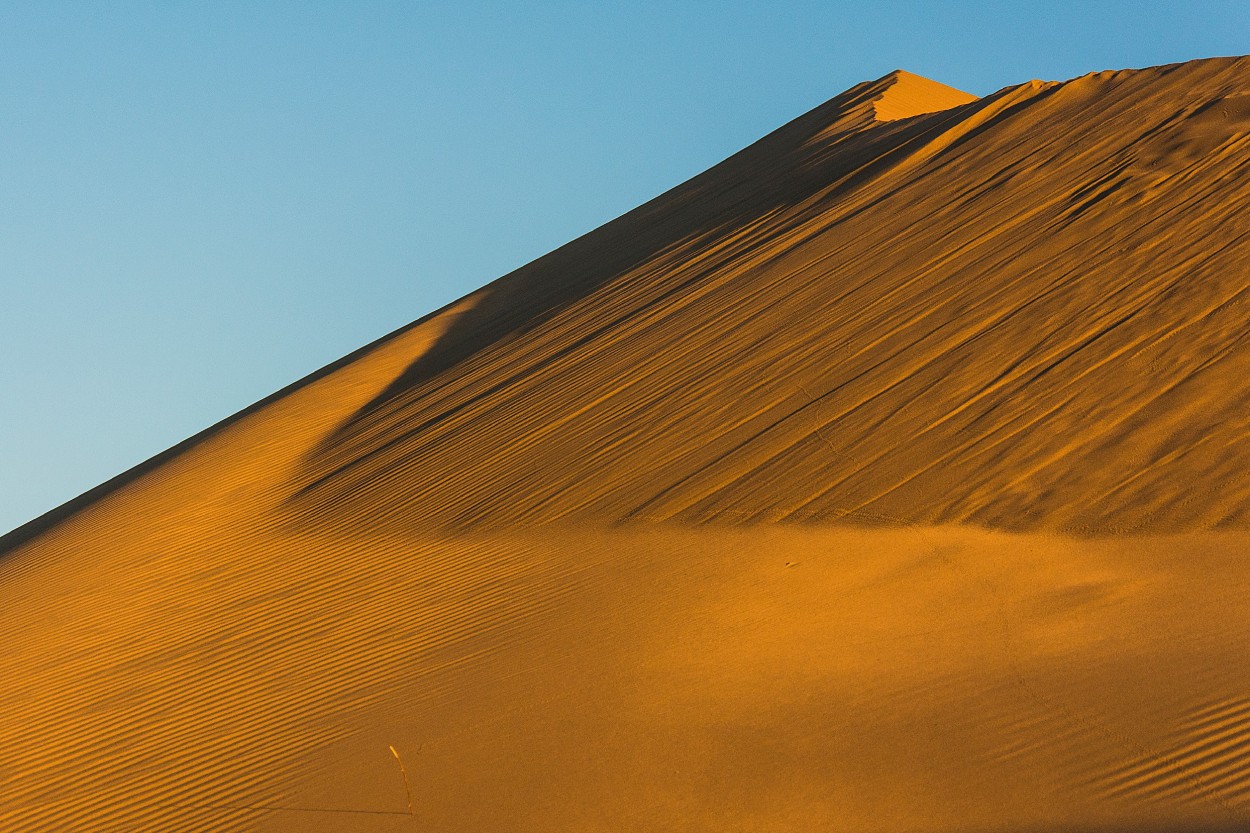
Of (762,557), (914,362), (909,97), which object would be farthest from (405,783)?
(909,97)

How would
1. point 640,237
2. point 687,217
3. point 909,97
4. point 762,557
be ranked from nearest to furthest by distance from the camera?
point 762,557 → point 687,217 → point 640,237 → point 909,97

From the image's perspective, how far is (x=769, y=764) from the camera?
235 inches

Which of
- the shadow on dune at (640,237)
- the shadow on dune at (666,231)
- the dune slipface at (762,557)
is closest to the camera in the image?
the dune slipface at (762,557)

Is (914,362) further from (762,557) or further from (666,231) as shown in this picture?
(666,231)

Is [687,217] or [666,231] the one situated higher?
[687,217]

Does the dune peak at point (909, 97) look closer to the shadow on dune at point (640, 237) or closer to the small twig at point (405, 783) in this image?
the shadow on dune at point (640, 237)

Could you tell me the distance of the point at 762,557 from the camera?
8.39 meters

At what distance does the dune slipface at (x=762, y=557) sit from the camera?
6000mm

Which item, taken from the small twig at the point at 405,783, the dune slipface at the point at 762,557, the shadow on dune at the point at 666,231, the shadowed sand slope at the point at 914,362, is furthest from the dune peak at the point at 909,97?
the small twig at the point at 405,783

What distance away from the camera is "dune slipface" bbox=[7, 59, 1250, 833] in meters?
6.00

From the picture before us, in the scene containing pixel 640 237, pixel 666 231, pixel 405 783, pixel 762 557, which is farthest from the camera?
pixel 640 237

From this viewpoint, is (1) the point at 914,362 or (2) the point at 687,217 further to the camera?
(2) the point at 687,217

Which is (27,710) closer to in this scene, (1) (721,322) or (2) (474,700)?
(2) (474,700)

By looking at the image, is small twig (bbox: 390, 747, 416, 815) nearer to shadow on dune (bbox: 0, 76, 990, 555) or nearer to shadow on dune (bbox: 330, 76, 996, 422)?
shadow on dune (bbox: 0, 76, 990, 555)
